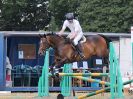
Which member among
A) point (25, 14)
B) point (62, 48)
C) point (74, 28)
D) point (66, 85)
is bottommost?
point (66, 85)

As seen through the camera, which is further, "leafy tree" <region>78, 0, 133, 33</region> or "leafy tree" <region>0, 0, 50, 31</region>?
"leafy tree" <region>0, 0, 50, 31</region>

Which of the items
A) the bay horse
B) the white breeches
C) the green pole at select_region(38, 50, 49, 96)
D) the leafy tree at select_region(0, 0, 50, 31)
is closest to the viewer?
the green pole at select_region(38, 50, 49, 96)

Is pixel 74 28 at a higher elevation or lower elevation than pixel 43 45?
higher

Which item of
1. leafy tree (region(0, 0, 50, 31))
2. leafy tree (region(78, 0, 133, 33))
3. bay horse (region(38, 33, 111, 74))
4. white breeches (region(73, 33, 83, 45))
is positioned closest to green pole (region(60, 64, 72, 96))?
bay horse (region(38, 33, 111, 74))

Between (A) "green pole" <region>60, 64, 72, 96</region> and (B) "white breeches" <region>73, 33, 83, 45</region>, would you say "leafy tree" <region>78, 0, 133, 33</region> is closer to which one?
(A) "green pole" <region>60, 64, 72, 96</region>

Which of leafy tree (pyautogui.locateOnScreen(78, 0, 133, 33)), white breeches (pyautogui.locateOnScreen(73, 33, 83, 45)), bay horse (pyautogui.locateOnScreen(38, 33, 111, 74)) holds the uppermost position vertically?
leafy tree (pyautogui.locateOnScreen(78, 0, 133, 33))

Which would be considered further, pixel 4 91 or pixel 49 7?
pixel 49 7

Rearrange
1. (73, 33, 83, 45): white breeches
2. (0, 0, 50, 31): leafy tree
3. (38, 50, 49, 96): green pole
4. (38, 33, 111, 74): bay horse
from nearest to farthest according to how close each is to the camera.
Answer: (38, 50, 49, 96): green pole, (38, 33, 111, 74): bay horse, (73, 33, 83, 45): white breeches, (0, 0, 50, 31): leafy tree

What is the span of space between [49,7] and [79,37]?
33.6 metres

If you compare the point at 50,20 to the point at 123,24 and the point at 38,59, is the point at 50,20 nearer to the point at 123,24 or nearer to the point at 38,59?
the point at 123,24

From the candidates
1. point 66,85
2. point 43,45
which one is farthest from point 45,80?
point 66,85

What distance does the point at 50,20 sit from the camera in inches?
1967

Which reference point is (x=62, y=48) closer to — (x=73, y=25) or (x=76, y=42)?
(x=76, y=42)

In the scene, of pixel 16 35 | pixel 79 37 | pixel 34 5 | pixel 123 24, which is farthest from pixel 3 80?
pixel 34 5
